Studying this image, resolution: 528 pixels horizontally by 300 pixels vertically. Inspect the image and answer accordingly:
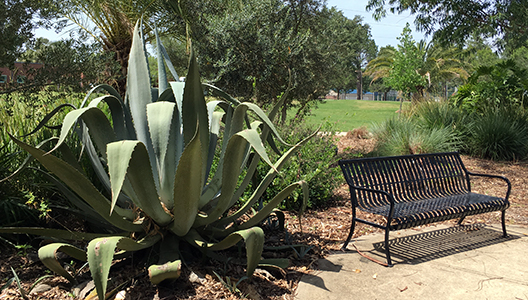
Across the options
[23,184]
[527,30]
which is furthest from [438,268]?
[527,30]

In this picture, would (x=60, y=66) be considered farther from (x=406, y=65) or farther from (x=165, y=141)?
(x=406, y=65)

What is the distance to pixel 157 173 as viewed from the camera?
313cm

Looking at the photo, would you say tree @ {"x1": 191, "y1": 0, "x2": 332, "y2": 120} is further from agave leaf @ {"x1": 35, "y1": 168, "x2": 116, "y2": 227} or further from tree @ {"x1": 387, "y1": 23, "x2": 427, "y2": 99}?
tree @ {"x1": 387, "y1": 23, "x2": 427, "y2": 99}

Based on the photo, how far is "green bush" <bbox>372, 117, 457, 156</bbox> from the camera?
373 inches

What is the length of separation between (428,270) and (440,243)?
2.95 feet

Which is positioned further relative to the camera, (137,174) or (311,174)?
(311,174)

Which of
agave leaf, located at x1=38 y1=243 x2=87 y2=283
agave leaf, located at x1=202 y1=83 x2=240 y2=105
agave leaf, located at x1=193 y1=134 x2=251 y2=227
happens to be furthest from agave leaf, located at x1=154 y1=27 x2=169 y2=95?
agave leaf, located at x1=38 y1=243 x2=87 y2=283

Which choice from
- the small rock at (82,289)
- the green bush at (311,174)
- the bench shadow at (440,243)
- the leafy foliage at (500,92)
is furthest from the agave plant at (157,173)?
the leafy foliage at (500,92)

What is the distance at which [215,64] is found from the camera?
361 inches

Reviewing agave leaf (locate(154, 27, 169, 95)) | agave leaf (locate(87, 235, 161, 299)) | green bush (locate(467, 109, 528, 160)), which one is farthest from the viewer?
green bush (locate(467, 109, 528, 160))

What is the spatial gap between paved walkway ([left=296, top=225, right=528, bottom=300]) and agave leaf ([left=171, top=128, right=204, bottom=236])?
1057mm

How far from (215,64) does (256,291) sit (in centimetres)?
689

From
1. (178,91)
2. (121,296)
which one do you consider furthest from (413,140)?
(121,296)

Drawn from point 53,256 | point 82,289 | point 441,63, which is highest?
point 441,63
